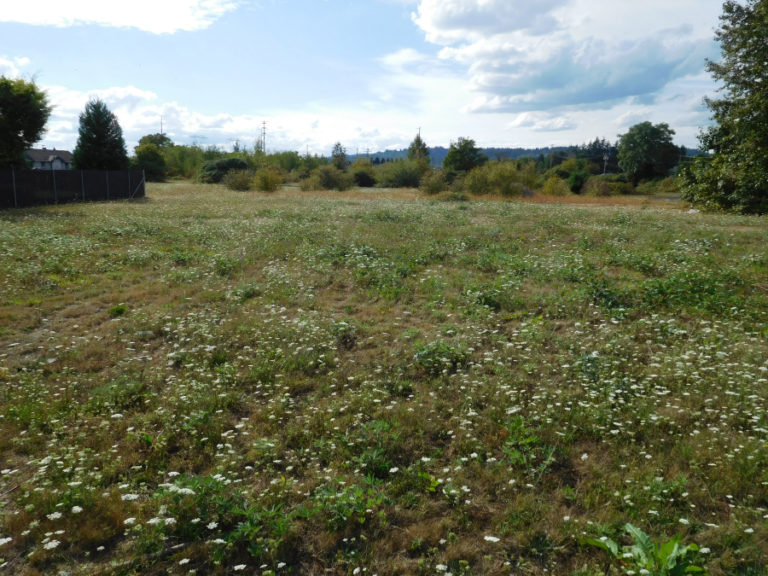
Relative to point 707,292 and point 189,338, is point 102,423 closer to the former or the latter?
point 189,338

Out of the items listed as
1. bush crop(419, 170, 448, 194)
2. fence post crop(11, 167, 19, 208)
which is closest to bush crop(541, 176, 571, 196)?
bush crop(419, 170, 448, 194)

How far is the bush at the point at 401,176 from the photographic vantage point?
2400 inches

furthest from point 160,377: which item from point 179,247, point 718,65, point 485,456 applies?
point 718,65

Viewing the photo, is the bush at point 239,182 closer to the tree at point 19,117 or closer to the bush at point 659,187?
the tree at point 19,117

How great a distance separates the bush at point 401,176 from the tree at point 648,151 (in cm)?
3486

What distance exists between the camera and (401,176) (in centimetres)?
6119

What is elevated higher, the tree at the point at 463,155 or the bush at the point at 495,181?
the tree at the point at 463,155

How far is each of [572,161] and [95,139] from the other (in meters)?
73.9

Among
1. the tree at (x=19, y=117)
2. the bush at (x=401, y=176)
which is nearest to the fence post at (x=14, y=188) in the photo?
the tree at (x=19, y=117)

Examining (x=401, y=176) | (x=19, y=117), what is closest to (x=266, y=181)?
(x=401, y=176)

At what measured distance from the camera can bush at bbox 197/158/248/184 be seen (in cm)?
5888

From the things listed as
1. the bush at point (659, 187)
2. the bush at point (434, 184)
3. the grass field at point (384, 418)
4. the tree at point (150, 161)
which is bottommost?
the grass field at point (384, 418)

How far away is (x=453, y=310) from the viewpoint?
27.4ft

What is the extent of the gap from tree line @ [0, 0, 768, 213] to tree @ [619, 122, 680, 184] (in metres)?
0.15
